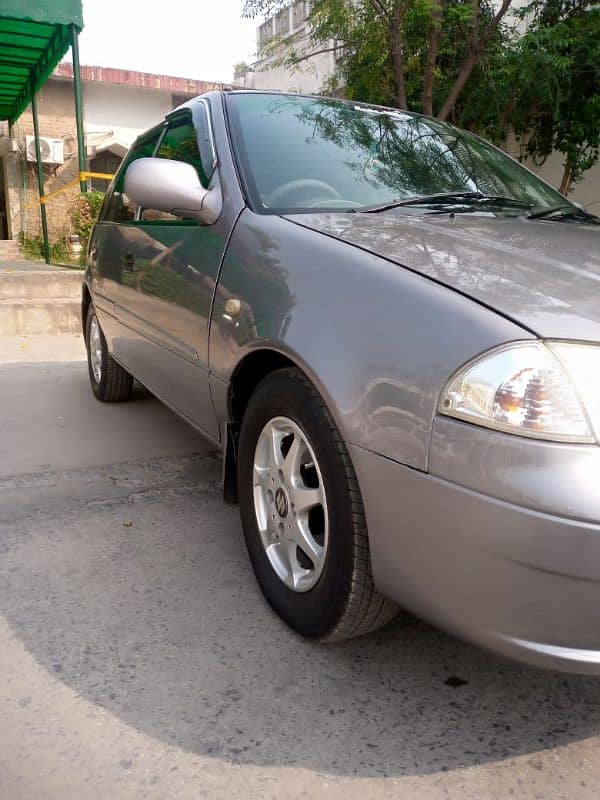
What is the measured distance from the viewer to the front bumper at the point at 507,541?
51.8 inches

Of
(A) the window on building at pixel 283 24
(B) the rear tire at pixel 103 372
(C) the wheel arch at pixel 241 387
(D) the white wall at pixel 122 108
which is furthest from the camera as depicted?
(D) the white wall at pixel 122 108

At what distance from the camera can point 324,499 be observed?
1808mm

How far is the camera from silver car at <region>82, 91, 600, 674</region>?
137 cm

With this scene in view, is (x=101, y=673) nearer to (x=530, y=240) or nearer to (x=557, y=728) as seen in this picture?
(x=557, y=728)

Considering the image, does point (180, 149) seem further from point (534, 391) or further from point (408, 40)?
point (408, 40)

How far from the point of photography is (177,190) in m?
2.47

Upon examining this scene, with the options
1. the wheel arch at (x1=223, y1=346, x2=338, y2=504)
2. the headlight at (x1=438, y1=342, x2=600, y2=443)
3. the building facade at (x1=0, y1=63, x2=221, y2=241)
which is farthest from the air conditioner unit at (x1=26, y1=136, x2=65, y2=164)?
the headlight at (x1=438, y1=342, x2=600, y2=443)

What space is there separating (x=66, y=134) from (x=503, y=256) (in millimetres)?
Result: 14692

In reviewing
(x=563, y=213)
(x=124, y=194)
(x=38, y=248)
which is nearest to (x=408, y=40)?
(x=38, y=248)

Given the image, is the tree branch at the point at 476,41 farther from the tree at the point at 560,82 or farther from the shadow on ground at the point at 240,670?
the shadow on ground at the point at 240,670

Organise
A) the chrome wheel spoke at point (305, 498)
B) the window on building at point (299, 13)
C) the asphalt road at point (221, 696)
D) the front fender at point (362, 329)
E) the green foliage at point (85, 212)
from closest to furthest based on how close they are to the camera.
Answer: the front fender at point (362, 329), the asphalt road at point (221, 696), the chrome wheel spoke at point (305, 498), the green foliage at point (85, 212), the window on building at point (299, 13)

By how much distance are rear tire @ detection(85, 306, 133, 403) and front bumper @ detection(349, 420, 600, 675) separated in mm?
3093

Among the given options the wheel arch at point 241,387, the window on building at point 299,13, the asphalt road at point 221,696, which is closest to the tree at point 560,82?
the window on building at point 299,13

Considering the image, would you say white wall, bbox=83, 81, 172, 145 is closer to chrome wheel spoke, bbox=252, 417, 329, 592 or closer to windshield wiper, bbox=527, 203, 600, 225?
windshield wiper, bbox=527, 203, 600, 225
